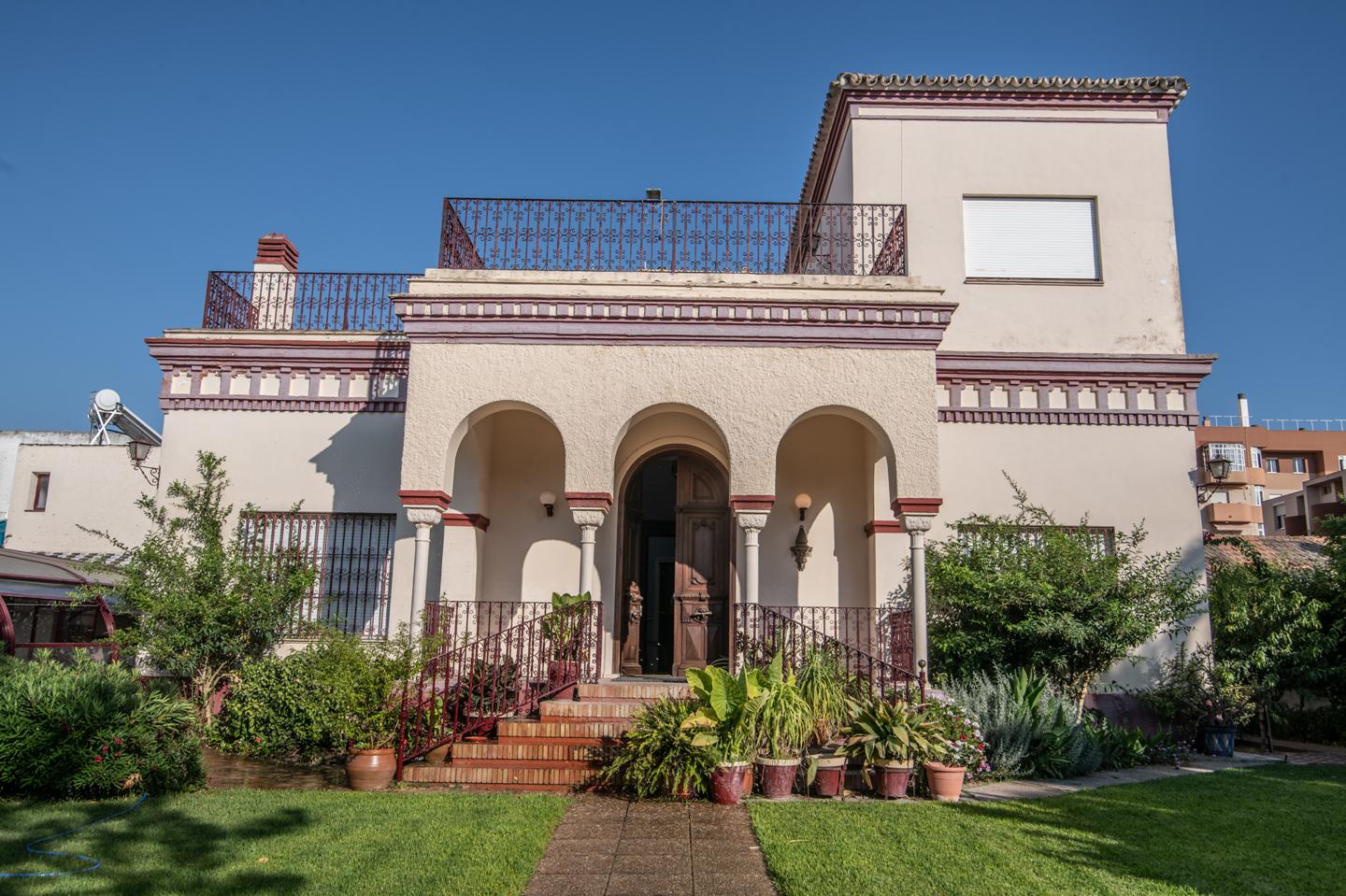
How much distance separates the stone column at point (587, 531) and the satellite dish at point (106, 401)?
10.4 meters

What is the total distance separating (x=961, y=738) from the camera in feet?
29.3

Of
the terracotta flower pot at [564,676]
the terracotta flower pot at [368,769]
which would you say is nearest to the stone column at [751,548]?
the terracotta flower pot at [564,676]

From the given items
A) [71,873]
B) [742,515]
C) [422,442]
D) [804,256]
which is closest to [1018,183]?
[804,256]

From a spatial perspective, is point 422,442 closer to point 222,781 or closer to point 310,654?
point 310,654

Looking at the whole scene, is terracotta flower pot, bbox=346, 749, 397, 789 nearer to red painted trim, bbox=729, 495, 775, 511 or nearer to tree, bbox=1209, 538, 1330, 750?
red painted trim, bbox=729, 495, 775, 511

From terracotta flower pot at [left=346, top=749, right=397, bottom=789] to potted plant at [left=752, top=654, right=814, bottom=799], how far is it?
123 inches

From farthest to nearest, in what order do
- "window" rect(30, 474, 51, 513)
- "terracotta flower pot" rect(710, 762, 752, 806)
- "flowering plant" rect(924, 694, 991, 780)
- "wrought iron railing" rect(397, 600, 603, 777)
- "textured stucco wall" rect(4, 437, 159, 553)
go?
"window" rect(30, 474, 51, 513) < "textured stucco wall" rect(4, 437, 159, 553) < "flowering plant" rect(924, 694, 991, 780) < "wrought iron railing" rect(397, 600, 603, 777) < "terracotta flower pot" rect(710, 762, 752, 806)

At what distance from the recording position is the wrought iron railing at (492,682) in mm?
8711

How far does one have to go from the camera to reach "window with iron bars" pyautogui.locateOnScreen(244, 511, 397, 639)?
1191 cm

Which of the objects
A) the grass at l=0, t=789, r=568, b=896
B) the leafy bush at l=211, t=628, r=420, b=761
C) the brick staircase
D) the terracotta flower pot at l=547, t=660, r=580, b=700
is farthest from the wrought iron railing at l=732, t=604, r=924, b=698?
the leafy bush at l=211, t=628, r=420, b=761

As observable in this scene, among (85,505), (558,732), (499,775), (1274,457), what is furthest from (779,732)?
(1274,457)

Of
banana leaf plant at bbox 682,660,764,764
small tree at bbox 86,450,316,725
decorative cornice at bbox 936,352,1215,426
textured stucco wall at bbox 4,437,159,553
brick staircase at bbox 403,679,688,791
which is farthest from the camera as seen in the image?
textured stucco wall at bbox 4,437,159,553

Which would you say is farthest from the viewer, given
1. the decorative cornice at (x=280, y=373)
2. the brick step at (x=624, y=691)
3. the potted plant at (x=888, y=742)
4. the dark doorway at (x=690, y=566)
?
the decorative cornice at (x=280, y=373)

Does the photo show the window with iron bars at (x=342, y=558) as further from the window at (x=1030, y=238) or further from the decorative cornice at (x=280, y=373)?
the window at (x=1030, y=238)
